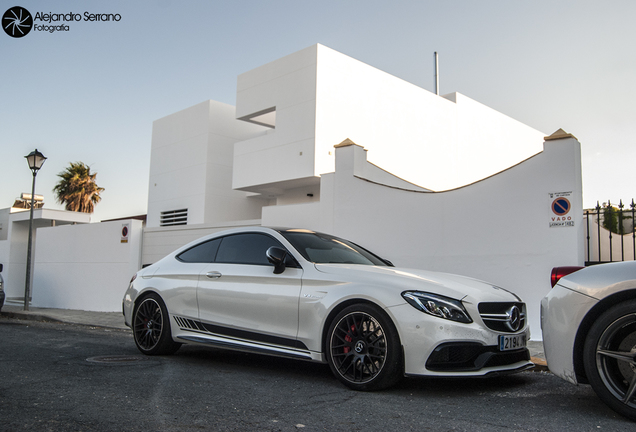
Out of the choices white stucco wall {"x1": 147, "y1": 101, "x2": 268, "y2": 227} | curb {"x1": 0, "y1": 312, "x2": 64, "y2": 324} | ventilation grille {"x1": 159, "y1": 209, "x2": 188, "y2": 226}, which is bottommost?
curb {"x1": 0, "y1": 312, "x2": 64, "y2": 324}

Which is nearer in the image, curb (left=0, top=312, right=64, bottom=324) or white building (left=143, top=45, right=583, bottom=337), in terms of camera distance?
white building (left=143, top=45, right=583, bottom=337)

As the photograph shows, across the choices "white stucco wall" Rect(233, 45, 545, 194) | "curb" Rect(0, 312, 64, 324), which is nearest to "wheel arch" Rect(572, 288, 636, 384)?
"curb" Rect(0, 312, 64, 324)

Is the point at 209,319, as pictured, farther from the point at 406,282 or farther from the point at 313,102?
the point at 313,102

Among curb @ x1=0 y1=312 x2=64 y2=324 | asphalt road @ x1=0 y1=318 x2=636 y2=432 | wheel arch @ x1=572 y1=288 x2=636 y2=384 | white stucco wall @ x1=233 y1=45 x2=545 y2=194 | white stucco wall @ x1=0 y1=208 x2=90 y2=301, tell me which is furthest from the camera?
white stucco wall @ x1=0 y1=208 x2=90 y2=301

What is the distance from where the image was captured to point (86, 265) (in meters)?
17.9

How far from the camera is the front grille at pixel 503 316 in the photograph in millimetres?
4367

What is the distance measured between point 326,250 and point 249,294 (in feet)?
3.06

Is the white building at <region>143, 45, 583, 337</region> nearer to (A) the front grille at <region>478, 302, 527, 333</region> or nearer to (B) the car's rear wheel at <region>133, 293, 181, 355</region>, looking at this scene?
(A) the front grille at <region>478, 302, 527, 333</region>

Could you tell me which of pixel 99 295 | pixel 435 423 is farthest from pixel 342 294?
pixel 99 295

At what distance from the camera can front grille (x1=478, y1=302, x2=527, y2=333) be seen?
437 cm

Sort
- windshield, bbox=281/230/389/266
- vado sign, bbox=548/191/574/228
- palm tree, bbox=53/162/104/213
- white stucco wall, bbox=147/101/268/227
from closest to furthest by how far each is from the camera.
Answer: windshield, bbox=281/230/389/266 < vado sign, bbox=548/191/574/228 < white stucco wall, bbox=147/101/268/227 < palm tree, bbox=53/162/104/213

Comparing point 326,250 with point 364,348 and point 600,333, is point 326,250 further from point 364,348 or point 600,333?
point 600,333

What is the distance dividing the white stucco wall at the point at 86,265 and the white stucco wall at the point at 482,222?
8.12 m

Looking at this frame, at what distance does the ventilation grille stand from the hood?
708 inches
